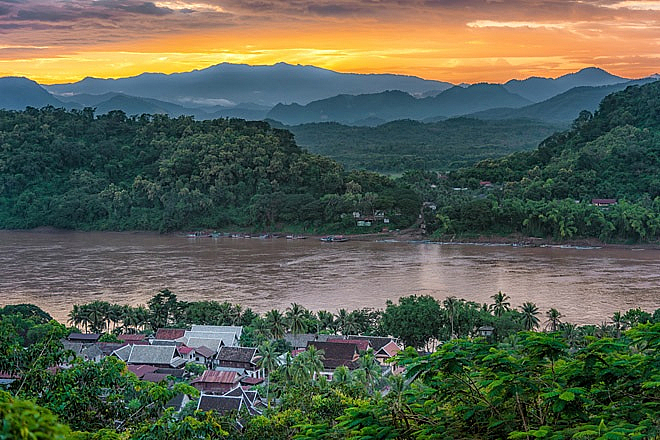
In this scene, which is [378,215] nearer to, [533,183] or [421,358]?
[533,183]

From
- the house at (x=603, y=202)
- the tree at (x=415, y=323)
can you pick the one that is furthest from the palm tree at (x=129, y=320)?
the house at (x=603, y=202)

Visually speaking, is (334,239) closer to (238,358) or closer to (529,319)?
(529,319)

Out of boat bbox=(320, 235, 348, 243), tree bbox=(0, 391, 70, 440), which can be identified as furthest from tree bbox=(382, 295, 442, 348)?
boat bbox=(320, 235, 348, 243)

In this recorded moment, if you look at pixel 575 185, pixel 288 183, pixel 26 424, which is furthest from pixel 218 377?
pixel 288 183

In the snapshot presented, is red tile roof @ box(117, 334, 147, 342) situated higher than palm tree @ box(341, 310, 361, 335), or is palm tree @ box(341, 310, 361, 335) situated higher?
palm tree @ box(341, 310, 361, 335)

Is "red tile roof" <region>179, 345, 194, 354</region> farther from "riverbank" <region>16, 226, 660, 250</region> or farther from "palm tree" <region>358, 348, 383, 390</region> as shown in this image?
"riverbank" <region>16, 226, 660, 250</region>

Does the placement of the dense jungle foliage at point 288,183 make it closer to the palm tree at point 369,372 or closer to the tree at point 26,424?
the palm tree at point 369,372
